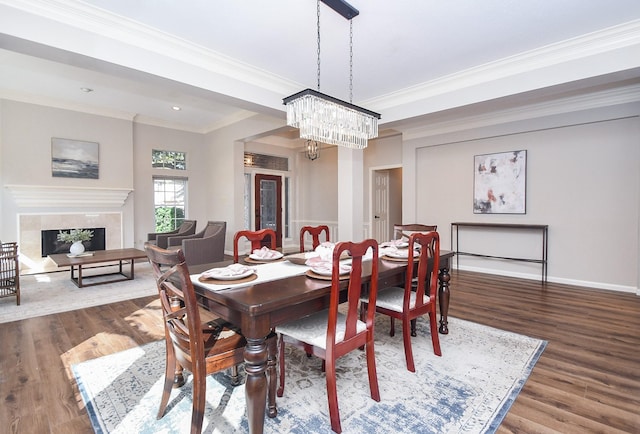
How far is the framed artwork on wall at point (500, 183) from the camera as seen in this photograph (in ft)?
16.8

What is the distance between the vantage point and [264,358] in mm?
1531

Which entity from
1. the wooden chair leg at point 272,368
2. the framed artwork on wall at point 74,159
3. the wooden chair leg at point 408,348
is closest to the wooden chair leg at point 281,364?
the wooden chair leg at point 272,368

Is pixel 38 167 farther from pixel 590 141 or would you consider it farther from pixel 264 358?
pixel 590 141

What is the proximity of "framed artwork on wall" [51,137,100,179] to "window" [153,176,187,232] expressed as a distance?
122cm

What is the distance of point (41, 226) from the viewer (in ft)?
18.5

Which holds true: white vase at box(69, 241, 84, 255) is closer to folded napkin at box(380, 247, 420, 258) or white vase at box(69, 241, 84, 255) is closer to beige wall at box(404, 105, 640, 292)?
folded napkin at box(380, 247, 420, 258)

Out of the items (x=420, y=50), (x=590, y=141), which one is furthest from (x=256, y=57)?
(x=590, y=141)

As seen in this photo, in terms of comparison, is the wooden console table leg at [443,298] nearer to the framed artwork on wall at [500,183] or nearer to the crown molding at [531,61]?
the crown molding at [531,61]

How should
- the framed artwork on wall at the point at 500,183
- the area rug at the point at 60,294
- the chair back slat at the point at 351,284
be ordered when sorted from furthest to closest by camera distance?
the framed artwork on wall at the point at 500,183
the area rug at the point at 60,294
the chair back slat at the point at 351,284

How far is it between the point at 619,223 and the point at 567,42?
2.73 meters

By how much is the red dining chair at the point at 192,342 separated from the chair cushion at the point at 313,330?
0.17m

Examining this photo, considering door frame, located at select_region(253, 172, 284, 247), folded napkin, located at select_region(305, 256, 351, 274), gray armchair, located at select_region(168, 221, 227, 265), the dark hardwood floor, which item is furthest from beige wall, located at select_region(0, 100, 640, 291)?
folded napkin, located at select_region(305, 256, 351, 274)

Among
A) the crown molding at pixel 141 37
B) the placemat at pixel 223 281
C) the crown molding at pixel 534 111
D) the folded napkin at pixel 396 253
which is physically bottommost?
the placemat at pixel 223 281

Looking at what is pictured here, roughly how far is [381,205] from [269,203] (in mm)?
2918
